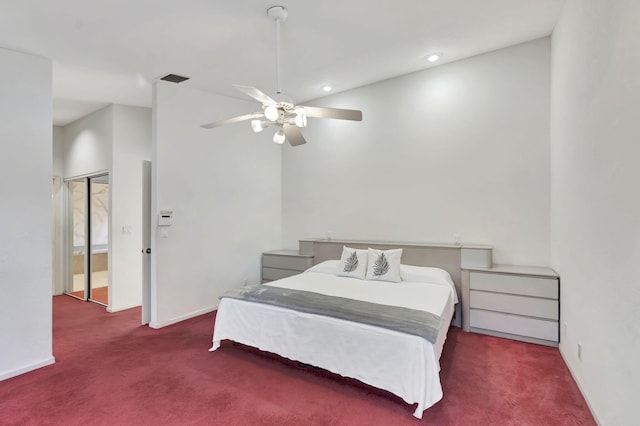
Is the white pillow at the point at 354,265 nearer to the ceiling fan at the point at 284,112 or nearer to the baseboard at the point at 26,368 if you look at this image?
the ceiling fan at the point at 284,112

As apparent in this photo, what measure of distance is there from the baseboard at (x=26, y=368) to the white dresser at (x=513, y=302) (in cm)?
430

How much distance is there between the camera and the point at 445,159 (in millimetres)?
4160

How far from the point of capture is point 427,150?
4281mm

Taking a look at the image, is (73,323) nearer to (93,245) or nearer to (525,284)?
(93,245)

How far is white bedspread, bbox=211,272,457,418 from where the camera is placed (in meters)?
2.18

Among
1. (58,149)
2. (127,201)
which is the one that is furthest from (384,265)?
(58,149)

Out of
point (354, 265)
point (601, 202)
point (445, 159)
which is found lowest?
point (354, 265)

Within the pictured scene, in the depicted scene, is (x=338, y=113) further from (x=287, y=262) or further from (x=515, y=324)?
(x=287, y=262)

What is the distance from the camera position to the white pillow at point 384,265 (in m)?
3.66

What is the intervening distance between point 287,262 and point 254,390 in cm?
251

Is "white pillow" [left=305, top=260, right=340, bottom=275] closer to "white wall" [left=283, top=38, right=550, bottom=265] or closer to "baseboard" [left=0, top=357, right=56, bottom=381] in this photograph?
"white wall" [left=283, top=38, right=550, bottom=265]

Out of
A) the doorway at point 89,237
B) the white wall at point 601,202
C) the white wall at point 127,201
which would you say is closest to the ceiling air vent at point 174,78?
the white wall at point 127,201

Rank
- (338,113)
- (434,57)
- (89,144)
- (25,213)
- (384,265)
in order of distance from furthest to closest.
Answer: (89,144) → (434,57) → (384,265) → (25,213) → (338,113)

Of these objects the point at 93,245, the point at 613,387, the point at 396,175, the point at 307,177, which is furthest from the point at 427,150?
the point at 93,245
